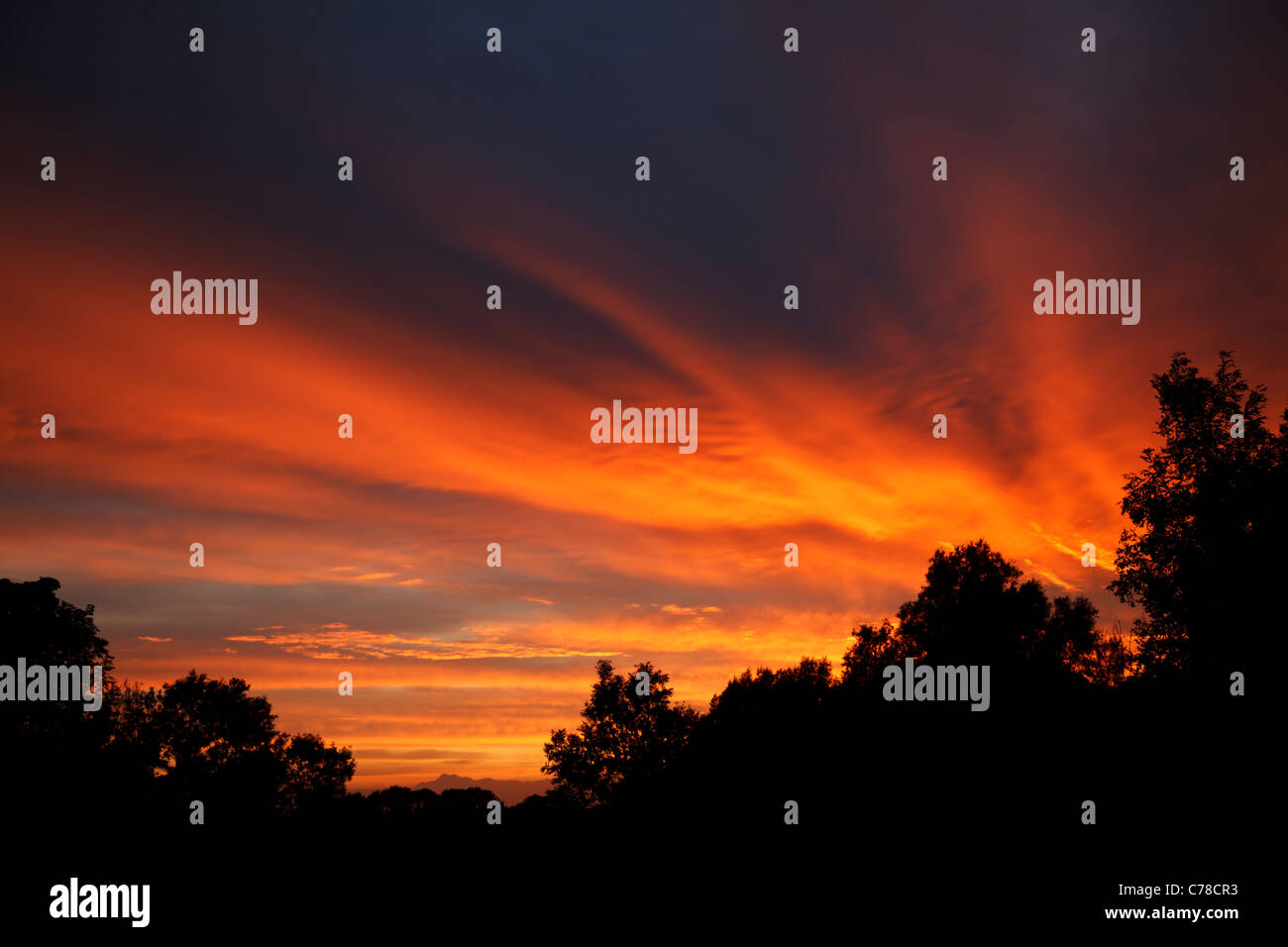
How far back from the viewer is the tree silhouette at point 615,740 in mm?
70688

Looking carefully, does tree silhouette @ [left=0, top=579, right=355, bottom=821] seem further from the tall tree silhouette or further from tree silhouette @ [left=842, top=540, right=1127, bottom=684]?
tree silhouette @ [left=842, top=540, right=1127, bottom=684]

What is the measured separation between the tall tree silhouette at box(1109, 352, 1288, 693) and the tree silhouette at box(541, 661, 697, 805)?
4769cm

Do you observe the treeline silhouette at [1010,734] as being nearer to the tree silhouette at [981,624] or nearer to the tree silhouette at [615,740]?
the tree silhouette at [981,624]

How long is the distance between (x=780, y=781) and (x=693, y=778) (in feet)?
21.4

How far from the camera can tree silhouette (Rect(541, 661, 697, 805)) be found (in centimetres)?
7069

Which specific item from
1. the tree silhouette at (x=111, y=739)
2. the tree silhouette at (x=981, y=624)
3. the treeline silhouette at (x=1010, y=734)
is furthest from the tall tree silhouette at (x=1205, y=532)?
the tree silhouette at (x=111, y=739)

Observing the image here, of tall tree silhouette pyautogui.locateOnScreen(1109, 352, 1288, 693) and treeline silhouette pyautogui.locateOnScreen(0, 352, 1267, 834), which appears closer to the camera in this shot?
treeline silhouette pyautogui.locateOnScreen(0, 352, 1267, 834)

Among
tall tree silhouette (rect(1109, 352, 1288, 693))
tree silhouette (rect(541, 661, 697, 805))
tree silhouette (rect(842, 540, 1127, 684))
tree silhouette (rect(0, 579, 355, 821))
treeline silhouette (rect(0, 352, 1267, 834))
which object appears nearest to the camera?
treeline silhouette (rect(0, 352, 1267, 834))

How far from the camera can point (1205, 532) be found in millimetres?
34031

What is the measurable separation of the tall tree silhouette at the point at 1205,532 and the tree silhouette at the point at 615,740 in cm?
4769

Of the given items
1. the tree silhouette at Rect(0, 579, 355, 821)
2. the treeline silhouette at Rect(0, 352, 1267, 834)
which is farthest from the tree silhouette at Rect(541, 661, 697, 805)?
the tree silhouette at Rect(0, 579, 355, 821)
